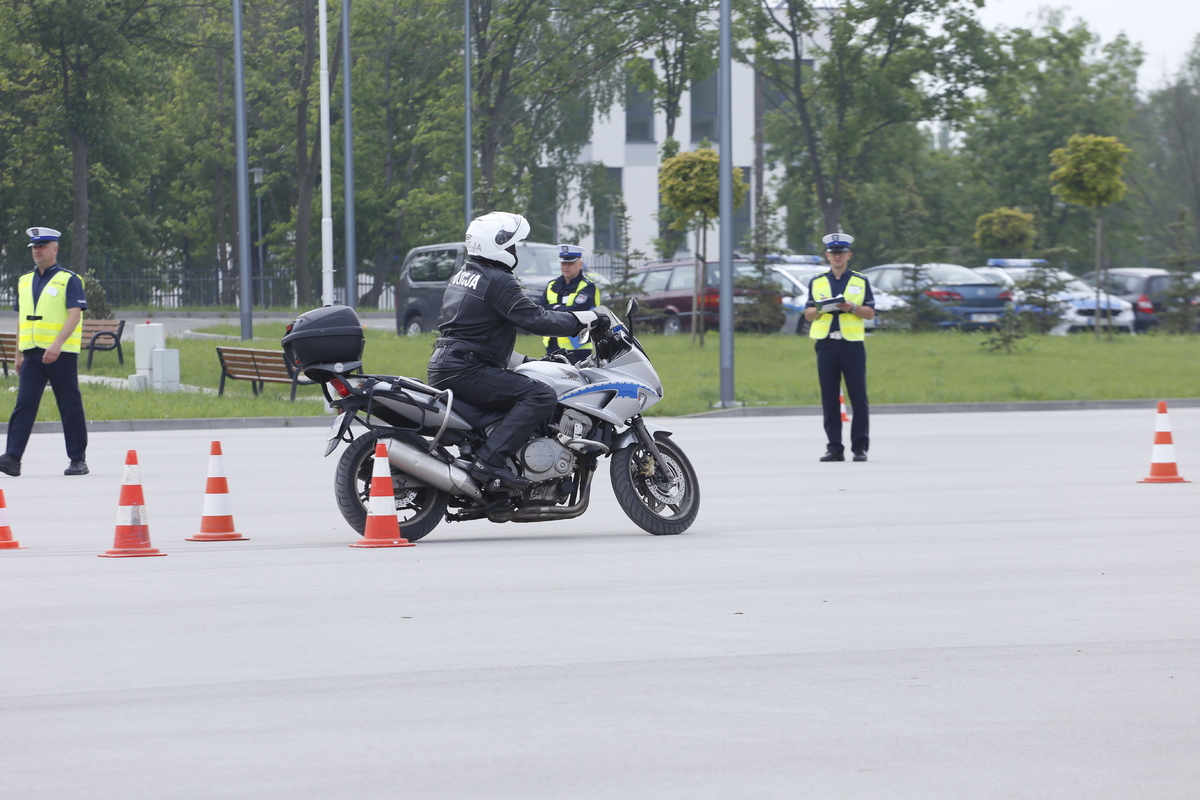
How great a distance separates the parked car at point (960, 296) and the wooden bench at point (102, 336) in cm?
1432

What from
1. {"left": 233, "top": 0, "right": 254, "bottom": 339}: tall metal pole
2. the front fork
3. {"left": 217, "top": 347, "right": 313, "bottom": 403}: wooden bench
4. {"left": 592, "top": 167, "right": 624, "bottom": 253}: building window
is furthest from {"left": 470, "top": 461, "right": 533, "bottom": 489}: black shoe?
{"left": 592, "top": 167, "right": 624, "bottom": 253}: building window

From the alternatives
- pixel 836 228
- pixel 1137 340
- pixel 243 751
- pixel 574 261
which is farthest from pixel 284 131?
pixel 243 751

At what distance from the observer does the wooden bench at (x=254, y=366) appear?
21734 millimetres

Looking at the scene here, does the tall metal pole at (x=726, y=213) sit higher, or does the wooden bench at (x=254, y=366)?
the tall metal pole at (x=726, y=213)

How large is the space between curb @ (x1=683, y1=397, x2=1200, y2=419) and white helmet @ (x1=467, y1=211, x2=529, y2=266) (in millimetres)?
11727

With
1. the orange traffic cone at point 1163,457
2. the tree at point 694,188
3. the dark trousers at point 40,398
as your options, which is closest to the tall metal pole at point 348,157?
the tree at point 694,188

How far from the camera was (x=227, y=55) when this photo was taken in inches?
2165

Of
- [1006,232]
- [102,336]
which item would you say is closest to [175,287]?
[1006,232]

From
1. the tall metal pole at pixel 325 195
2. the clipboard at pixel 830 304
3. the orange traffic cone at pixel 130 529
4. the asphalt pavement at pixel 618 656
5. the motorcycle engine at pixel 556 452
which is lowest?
the asphalt pavement at pixel 618 656

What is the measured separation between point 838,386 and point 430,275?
18562 mm

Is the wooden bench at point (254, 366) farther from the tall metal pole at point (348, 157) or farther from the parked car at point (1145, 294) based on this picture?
the parked car at point (1145, 294)

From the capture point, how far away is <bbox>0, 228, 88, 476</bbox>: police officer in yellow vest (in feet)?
43.9

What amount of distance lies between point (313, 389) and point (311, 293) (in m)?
31.9

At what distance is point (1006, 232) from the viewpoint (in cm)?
4172
